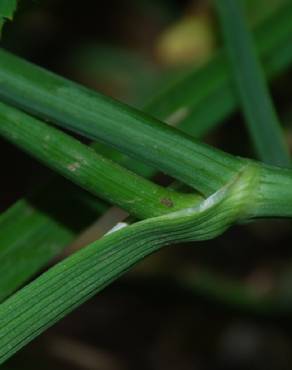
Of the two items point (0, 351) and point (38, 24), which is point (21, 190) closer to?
point (38, 24)

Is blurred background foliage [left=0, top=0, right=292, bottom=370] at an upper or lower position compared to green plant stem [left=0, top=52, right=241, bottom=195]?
upper

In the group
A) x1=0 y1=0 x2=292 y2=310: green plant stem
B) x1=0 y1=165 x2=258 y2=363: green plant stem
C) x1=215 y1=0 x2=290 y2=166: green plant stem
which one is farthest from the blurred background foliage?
x1=0 y1=165 x2=258 y2=363: green plant stem

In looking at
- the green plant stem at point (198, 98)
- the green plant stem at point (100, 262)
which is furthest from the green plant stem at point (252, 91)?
the green plant stem at point (100, 262)

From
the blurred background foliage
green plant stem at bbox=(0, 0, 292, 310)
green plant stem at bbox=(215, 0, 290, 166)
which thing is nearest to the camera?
green plant stem at bbox=(0, 0, 292, 310)

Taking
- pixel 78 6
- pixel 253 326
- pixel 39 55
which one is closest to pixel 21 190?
pixel 39 55

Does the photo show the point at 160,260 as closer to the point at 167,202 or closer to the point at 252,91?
the point at 252,91

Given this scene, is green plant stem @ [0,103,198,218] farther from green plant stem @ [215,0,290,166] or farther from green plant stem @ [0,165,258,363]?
green plant stem @ [215,0,290,166]

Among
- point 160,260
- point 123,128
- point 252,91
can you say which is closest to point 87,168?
point 123,128
